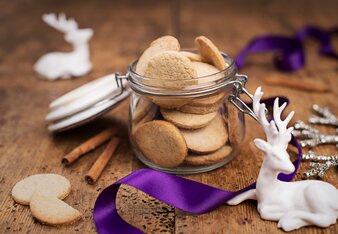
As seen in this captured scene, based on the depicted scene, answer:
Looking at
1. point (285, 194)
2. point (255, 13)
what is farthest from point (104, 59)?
point (285, 194)

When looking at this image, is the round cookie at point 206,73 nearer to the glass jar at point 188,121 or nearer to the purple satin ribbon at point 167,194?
the glass jar at point 188,121

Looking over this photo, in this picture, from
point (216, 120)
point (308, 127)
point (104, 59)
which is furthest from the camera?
point (104, 59)

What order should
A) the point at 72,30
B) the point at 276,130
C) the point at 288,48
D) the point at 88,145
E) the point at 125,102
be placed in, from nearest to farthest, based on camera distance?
1. the point at 276,130
2. the point at 88,145
3. the point at 125,102
4. the point at 72,30
5. the point at 288,48

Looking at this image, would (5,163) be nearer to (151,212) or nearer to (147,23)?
(151,212)

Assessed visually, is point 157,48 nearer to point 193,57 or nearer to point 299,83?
point 193,57

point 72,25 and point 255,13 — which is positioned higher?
point 72,25

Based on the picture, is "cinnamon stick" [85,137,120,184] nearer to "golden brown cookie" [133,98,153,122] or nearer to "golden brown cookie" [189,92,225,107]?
"golden brown cookie" [133,98,153,122]

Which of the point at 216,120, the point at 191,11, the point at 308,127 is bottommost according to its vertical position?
the point at 191,11

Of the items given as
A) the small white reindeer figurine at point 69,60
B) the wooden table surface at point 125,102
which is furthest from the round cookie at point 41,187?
the small white reindeer figurine at point 69,60

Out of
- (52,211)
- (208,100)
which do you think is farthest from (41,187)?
(208,100)
